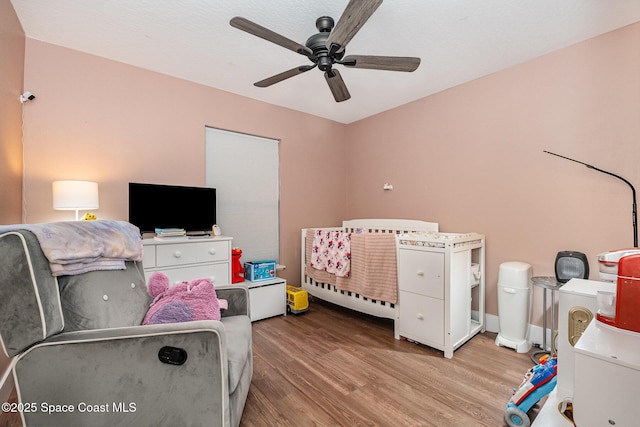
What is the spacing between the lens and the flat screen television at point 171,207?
239 centimetres

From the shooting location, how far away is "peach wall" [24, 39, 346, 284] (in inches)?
86.0

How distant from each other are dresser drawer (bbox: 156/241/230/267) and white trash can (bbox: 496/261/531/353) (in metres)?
2.42

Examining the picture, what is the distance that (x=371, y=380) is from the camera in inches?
72.6

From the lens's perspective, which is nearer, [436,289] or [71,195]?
[71,195]

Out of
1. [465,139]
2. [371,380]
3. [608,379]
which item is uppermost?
[465,139]

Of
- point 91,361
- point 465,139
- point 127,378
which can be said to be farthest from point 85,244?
point 465,139

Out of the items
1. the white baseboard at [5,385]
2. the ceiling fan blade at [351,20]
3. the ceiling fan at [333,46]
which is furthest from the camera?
the white baseboard at [5,385]

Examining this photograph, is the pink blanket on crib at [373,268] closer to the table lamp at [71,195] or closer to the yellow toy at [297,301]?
the yellow toy at [297,301]

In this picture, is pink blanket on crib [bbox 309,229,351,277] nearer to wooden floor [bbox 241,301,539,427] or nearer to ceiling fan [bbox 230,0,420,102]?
wooden floor [bbox 241,301,539,427]

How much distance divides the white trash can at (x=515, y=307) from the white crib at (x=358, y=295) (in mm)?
869

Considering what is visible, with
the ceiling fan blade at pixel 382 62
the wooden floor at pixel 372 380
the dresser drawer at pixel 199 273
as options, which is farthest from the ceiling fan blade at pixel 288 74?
the wooden floor at pixel 372 380

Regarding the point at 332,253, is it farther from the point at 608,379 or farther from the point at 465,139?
the point at 608,379

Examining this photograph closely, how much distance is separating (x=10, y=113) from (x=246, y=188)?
6.19ft

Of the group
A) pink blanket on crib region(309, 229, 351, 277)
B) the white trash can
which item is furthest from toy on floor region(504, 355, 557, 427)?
pink blanket on crib region(309, 229, 351, 277)
